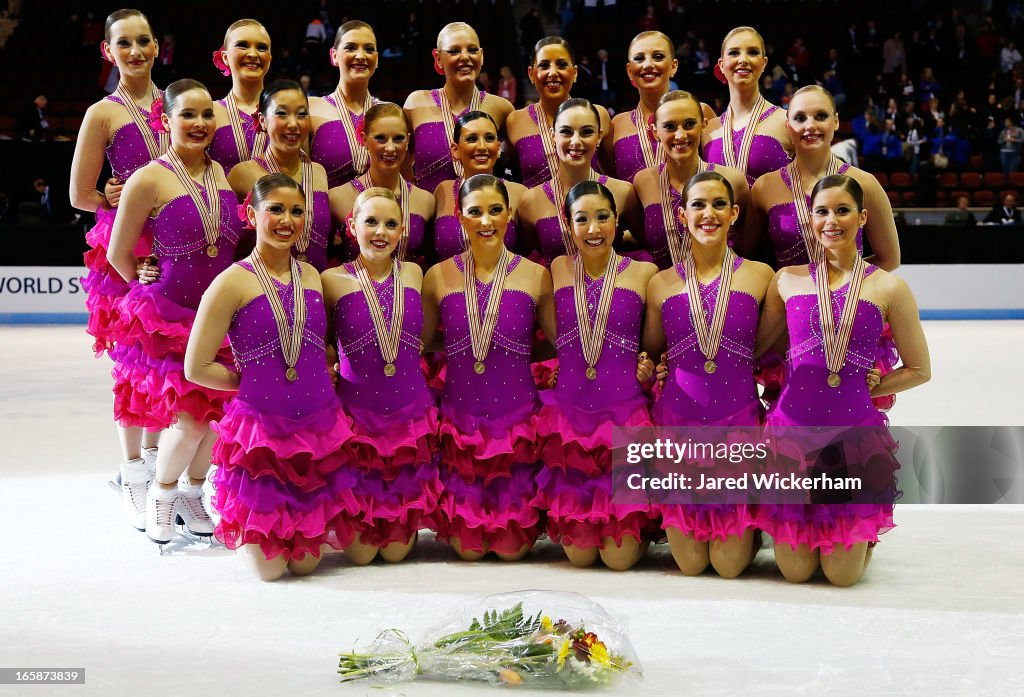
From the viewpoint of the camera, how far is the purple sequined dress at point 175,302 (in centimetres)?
414

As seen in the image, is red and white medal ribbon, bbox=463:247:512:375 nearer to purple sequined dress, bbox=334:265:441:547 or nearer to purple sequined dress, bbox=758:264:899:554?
purple sequined dress, bbox=334:265:441:547

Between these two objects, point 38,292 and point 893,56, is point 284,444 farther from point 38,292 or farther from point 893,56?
point 893,56

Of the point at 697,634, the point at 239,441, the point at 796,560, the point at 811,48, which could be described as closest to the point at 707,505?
the point at 796,560

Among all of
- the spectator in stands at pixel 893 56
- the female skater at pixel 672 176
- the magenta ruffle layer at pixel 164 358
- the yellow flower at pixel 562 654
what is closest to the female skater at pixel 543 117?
the female skater at pixel 672 176

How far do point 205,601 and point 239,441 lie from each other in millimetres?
460

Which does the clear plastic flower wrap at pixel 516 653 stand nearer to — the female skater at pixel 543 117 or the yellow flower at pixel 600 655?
the yellow flower at pixel 600 655

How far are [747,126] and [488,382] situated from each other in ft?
4.16

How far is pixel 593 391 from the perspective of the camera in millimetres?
3850

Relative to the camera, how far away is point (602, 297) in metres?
3.86

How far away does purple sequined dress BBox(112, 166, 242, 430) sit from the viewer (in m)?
4.14

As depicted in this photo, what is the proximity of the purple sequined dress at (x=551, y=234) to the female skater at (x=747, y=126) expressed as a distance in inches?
17.0

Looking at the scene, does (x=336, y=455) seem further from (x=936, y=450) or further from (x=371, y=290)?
(x=936, y=450)

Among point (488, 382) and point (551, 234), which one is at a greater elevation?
point (551, 234)

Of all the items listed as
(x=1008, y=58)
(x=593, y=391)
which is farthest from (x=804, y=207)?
(x=1008, y=58)
